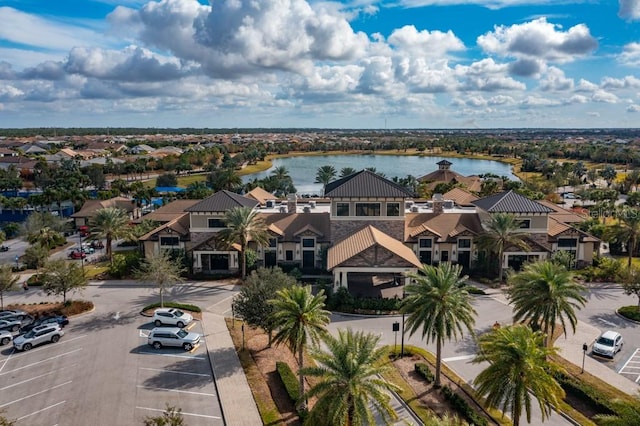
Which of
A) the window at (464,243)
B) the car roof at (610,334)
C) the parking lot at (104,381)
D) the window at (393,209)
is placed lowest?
the parking lot at (104,381)

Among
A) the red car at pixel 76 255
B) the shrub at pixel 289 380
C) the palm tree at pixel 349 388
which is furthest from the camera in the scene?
the red car at pixel 76 255

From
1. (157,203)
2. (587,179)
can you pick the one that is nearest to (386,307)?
(157,203)

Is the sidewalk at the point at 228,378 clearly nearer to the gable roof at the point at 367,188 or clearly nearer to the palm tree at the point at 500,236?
the gable roof at the point at 367,188

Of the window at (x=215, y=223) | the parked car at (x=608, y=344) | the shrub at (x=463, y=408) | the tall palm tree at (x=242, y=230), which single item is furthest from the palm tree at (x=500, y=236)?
the window at (x=215, y=223)

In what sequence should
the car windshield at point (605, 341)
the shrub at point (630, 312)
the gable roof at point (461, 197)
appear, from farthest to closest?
the gable roof at point (461, 197)
the shrub at point (630, 312)
the car windshield at point (605, 341)

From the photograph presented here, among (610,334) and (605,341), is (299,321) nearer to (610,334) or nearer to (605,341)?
(605,341)

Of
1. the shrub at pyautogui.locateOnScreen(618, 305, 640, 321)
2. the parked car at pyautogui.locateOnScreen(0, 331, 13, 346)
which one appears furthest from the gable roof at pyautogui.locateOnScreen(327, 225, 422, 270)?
the parked car at pyautogui.locateOnScreen(0, 331, 13, 346)

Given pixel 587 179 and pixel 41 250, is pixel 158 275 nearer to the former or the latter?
pixel 41 250
